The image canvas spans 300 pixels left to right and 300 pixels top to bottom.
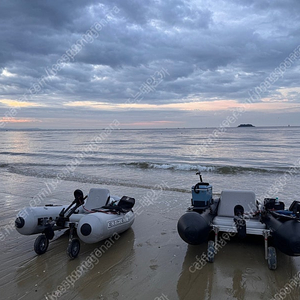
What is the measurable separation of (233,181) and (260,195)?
305cm

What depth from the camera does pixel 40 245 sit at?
5043 mm

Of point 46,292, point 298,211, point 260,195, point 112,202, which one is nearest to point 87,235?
point 46,292

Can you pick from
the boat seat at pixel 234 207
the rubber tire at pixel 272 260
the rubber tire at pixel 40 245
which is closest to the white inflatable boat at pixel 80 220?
the rubber tire at pixel 40 245

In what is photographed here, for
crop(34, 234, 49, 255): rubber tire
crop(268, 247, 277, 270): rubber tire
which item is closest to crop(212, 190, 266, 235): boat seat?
crop(268, 247, 277, 270): rubber tire

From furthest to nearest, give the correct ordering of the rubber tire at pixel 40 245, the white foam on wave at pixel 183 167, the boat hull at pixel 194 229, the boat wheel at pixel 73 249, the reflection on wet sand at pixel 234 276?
the white foam on wave at pixel 183 167
the rubber tire at pixel 40 245
the boat wheel at pixel 73 249
the boat hull at pixel 194 229
the reflection on wet sand at pixel 234 276

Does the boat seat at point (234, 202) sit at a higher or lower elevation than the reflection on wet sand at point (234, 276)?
higher

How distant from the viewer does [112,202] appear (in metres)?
6.51

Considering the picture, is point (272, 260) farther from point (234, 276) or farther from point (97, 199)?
point (97, 199)

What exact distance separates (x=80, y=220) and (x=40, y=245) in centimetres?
88

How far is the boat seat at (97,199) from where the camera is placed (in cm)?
644

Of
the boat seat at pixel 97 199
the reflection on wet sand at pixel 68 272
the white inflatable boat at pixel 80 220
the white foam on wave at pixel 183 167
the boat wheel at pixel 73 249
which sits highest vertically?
the white foam on wave at pixel 183 167

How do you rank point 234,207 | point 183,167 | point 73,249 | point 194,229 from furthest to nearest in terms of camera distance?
point 183,167
point 234,207
point 73,249
point 194,229

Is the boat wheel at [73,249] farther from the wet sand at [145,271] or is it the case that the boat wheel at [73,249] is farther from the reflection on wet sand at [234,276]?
the reflection on wet sand at [234,276]

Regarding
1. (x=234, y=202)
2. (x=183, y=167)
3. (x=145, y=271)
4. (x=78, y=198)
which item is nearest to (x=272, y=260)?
(x=234, y=202)
